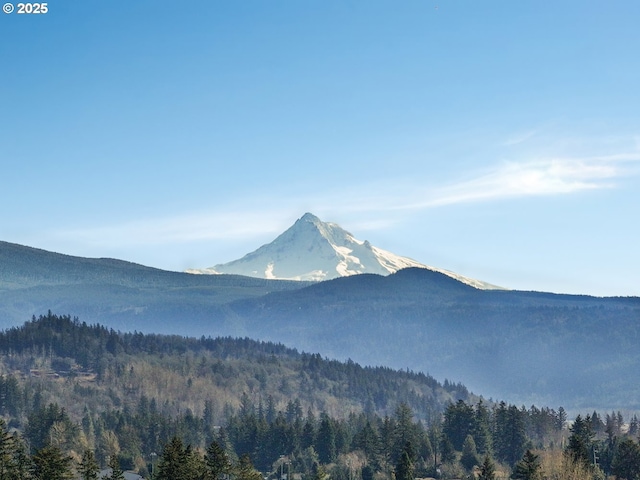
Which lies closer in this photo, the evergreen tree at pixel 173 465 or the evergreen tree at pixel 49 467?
the evergreen tree at pixel 49 467

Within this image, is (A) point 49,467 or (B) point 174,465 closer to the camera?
(A) point 49,467

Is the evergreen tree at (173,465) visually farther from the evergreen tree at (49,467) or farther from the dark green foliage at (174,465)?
the evergreen tree at (49,467)

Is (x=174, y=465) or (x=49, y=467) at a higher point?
(x=174, y=465)

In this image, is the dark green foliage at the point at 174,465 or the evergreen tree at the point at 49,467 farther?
the dark green foliage at the point at 174,465

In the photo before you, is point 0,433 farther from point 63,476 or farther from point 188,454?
point 188,454

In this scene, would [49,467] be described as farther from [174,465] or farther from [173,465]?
[174,465]

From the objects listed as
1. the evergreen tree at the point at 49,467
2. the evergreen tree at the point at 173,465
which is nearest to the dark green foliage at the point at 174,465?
the evergreen tree at the point at 173,465

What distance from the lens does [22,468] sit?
19738 centimetres

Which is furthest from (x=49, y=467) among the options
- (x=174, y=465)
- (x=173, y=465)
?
(x=174, y=465)

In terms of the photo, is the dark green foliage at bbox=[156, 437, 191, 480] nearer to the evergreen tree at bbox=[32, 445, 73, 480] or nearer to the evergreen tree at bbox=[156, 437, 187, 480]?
the evergreen tree at bbox=[156, 437, 187, 480]

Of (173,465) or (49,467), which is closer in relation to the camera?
(49,467)

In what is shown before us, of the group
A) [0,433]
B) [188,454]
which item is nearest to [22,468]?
[0,433]

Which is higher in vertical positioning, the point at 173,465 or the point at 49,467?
the point at 173,465

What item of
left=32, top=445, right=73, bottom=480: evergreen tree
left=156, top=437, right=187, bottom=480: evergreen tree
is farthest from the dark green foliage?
left=32, top=445, right=73, bottom=480: evergreen tree
